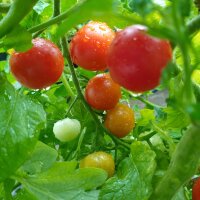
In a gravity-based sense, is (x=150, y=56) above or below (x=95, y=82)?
above

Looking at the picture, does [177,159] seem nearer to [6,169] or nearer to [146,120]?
[6,169]

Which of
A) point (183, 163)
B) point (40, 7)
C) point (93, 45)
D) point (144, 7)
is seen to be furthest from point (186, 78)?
point (40, 7)

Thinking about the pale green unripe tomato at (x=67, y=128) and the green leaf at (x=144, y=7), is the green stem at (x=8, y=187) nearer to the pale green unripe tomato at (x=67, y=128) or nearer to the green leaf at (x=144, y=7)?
the pale green unripe tomato at (x=67, y=128)

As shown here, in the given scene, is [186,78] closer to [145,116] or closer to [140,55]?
[140,55]

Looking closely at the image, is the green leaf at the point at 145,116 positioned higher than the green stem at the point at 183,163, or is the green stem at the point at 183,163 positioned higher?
the green stem at the point at 183,163

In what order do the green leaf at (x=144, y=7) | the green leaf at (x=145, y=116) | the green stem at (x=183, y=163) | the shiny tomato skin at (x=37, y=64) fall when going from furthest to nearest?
1. the green leaf at (x=145, y=116)
2. the shiny tomato skin at (x=37, y=64)
3. the green stem at (x=183, y=163)
4. the green leaf at (x=144, y=7)

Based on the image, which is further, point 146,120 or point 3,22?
point 146,120

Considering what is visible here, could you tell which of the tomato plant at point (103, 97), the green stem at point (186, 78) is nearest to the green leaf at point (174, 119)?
the tomato plant at point (103, 97)

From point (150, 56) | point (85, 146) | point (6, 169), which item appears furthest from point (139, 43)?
point (85, 146)
